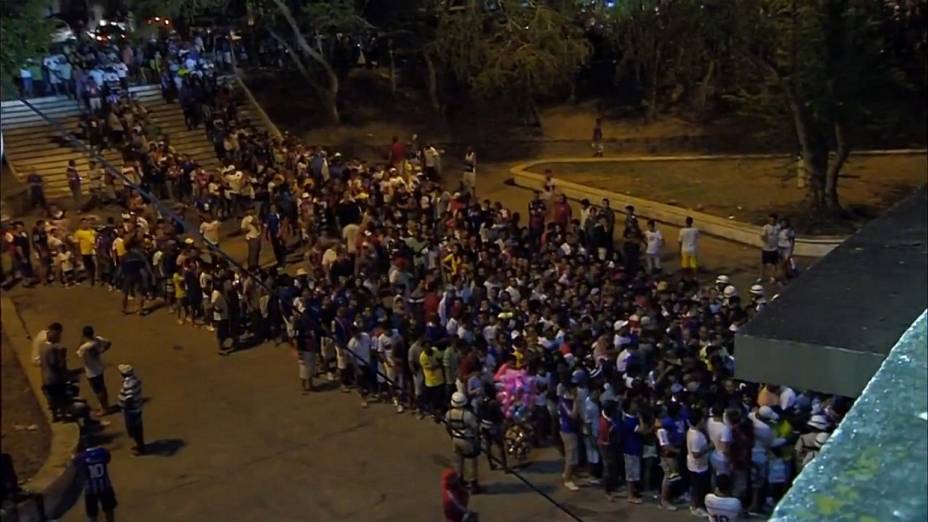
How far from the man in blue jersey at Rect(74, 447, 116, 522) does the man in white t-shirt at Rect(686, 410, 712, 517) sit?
4342 mm

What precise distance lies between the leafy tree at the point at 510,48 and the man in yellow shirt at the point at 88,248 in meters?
5.28

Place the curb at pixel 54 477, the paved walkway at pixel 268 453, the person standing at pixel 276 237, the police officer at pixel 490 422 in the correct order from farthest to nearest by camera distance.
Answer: the person standing at pixel 276 237 → the police officer at pixel 490 422 → the paved walkway at pixel 268 453 → the curb at pixel 54 477

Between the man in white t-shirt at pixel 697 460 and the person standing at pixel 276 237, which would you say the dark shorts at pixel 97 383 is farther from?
the man in white t-shirt at pixel 697 460

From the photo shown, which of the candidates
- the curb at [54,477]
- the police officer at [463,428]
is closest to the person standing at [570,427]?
the police officer at [463,428]

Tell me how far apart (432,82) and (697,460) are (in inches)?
400

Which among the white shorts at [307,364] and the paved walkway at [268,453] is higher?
the white shorts at [307,364]

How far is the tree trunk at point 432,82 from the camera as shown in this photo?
623 inches

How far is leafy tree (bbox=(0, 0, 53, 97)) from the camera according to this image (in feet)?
31.9

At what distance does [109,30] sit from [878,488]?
1453 cm

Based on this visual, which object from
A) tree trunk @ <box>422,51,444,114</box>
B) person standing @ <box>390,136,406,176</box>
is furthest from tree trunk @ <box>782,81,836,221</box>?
person standing @ <box>390,136,406,176</box>

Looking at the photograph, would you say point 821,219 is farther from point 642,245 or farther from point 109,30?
Result: point 109,30

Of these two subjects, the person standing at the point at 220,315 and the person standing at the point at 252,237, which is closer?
the person standing at the point at 220,315

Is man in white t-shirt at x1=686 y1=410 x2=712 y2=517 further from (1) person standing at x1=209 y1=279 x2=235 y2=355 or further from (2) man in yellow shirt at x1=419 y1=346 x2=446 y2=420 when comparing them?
(1) person standing at x1=209 y1=279 x2=235 y2=355

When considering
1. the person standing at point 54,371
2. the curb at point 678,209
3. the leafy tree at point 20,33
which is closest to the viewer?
the leafy tree at point 20,33
